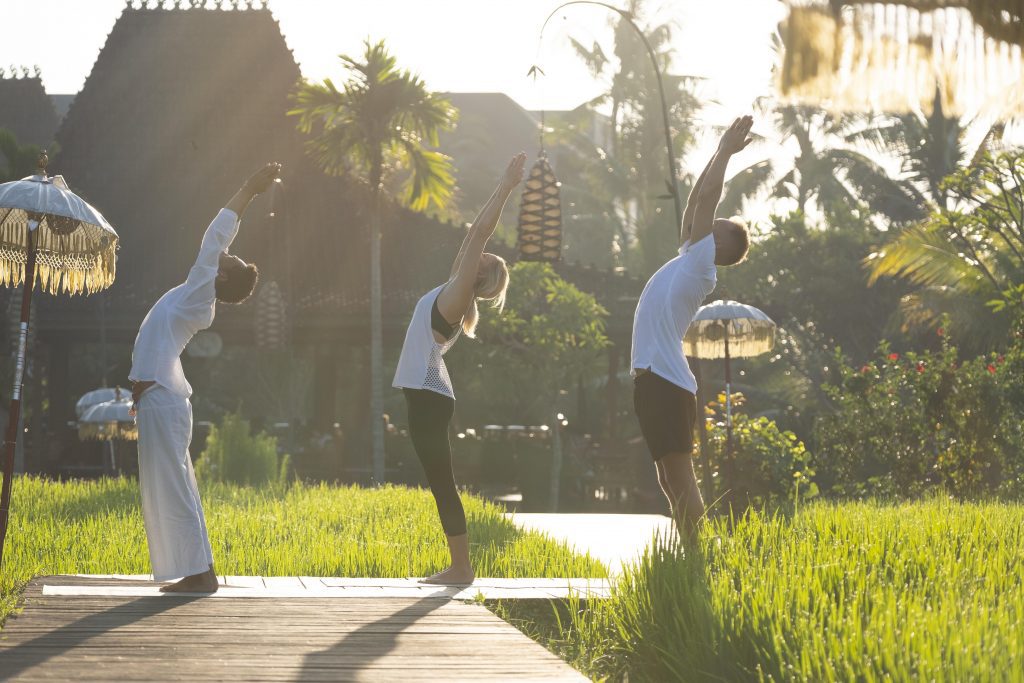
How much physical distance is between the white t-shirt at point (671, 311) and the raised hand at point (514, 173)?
0.76 m

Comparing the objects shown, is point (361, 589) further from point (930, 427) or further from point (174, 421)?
point (930, 427)

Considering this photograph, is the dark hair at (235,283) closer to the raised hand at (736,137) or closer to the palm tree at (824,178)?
the raised hand at (736,137)

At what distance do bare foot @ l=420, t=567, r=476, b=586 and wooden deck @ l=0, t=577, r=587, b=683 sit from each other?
52 cm

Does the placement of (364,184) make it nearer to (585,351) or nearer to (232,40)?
(585,351)

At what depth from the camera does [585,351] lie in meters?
22.0

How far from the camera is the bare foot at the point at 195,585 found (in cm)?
569

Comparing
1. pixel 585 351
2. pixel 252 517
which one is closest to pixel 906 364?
pixel 585 351

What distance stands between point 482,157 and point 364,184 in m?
36.8

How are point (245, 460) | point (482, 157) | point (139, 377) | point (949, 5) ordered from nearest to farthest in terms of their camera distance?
point (949, 5)
point (139, 377)
point (245, 460)
point (482, 157)

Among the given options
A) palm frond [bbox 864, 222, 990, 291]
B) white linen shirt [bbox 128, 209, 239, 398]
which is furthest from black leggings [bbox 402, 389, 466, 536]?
palm frond [bbox 864, 222, 990, 291]

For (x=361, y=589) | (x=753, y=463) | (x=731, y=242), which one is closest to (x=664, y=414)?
(x=731, y=242)

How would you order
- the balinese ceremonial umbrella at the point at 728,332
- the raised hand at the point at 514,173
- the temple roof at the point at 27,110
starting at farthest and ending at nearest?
the temple roof at the point at 27,110 < the balinese ceremonial umbrella at the point at 728,332 < the raised hand at the point at 514,173

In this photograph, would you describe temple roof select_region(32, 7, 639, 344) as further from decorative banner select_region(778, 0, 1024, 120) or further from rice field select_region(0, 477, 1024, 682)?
decorative banner select_region(778, 0, 1024, 120)

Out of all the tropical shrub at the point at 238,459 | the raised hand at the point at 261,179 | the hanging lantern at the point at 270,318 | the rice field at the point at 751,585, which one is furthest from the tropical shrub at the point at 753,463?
the hanging lantern at the point at 270,318
